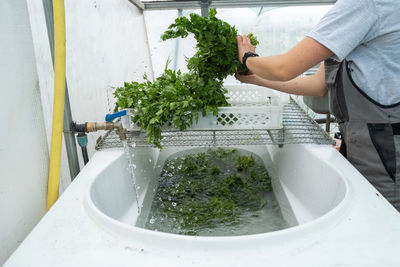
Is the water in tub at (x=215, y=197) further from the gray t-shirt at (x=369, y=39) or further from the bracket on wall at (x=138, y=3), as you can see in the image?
the bracket on wall at (x=138, y=3)

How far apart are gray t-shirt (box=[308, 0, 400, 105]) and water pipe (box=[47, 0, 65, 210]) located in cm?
76

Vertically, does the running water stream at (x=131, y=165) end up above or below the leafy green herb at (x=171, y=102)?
below

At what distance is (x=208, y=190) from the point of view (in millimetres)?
1474

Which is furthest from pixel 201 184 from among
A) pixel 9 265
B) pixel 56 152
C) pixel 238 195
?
pixel 9 265

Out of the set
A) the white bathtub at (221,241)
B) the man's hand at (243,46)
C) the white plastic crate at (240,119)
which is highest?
the man's hand at (243,46)

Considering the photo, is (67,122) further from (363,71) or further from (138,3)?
(138,3)

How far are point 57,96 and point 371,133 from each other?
3.36 feet

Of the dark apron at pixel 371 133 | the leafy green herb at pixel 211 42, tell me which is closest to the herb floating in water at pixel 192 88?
the leafy green herb at pixel 211 42

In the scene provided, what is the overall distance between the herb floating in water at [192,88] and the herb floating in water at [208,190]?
0.33 m

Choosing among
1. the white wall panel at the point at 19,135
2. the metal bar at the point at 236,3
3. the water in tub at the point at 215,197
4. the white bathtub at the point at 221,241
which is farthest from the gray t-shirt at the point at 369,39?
the metal bar at the point at 236,3

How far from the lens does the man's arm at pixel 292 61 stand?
0.96 meters

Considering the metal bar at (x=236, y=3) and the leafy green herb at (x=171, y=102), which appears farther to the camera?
the metal bar at (x=236, y=3)

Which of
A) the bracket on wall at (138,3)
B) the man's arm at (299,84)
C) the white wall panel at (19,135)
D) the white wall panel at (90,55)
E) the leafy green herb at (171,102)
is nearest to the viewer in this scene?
the white wall panel at (19,135)

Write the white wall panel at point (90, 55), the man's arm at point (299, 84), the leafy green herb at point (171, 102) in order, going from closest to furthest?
1. the white wall panel at point (90, 55)
2. the leafy green herb at point (171, 102)
3. the man's arm at point (299, 84)
